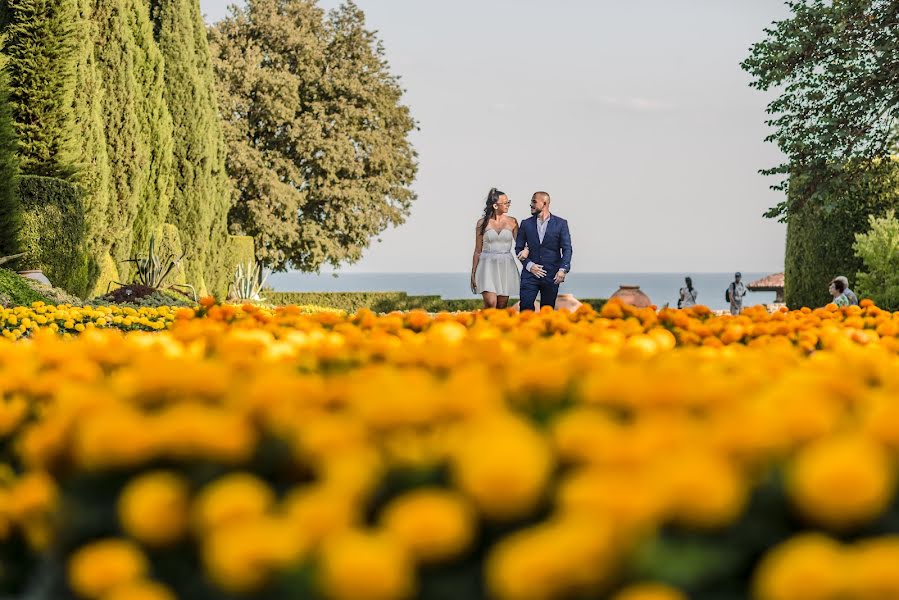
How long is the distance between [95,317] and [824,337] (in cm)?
793

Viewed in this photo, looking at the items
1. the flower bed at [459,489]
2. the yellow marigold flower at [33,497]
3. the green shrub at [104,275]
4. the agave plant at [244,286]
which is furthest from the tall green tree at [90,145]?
the flower bed at [459,489]

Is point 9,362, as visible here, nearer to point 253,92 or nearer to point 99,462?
point 99,462

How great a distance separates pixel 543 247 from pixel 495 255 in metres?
0.73

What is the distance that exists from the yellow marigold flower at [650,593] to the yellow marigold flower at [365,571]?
9.1 inches

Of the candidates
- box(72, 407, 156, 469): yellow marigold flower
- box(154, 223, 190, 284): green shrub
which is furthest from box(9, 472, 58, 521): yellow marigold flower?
box(154, 223, 190, 284): green shrub

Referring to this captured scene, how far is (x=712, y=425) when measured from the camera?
48.5 inches

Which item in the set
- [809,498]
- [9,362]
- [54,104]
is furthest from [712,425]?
[54,104]

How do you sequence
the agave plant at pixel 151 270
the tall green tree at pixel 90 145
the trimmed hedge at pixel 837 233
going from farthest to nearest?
the trimmed hedge at pixel 837 233 < the agave plant at pixel 151 270 < the tall green tree at pixel 90 145

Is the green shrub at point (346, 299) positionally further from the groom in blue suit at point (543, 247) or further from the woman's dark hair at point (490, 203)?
the groom in blue suit at point (543, 247)

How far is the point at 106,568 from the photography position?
46.1 inches

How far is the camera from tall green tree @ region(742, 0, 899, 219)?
57.9 feet

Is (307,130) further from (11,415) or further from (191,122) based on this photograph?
(11,415)

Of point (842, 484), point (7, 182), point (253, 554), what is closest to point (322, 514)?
point (253, 554)

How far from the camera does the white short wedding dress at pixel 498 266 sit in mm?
9945
